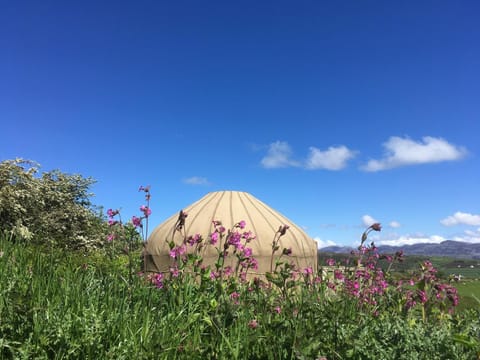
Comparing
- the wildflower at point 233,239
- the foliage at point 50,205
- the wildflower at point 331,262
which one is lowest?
the wildflower at point 331,262

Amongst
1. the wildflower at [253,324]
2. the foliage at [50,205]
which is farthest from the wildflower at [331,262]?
the foliage at [50,205]

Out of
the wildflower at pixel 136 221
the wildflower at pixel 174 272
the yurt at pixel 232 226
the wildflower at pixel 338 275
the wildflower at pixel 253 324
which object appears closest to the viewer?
the wildflower at pixel 253 324

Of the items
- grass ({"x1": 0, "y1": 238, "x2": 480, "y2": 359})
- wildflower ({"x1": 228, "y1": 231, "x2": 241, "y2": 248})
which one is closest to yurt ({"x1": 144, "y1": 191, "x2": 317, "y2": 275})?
wildflower ({"x1": 228, "y1": 231, "x2": 241, "y2": 248})

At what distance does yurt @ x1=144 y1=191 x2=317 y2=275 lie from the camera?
1160 cm

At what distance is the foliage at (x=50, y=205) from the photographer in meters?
17.8

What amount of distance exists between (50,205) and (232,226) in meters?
14.4

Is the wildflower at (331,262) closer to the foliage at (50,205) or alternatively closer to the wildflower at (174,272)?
the wildflower at (174,272)

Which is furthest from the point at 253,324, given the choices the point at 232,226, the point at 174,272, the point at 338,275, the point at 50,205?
the point at 50,205

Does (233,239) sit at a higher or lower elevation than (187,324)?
higher

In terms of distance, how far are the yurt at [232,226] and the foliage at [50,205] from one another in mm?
6680

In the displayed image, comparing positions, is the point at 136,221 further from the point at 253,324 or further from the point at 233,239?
the point at 253,324

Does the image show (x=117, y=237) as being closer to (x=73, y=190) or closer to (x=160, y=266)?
(x=160, y=266)

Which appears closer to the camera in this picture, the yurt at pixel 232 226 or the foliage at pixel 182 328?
the foliage at pixel 182 328

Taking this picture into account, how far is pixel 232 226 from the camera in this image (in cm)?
1137
